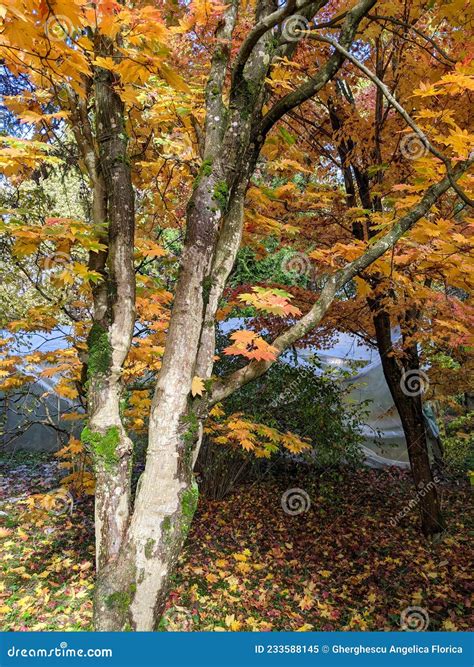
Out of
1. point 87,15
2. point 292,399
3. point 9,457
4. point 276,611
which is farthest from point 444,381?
point 9,457

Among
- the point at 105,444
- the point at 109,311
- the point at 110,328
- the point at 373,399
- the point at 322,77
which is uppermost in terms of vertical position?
the point at 322,77

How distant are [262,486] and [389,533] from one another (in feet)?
6.17

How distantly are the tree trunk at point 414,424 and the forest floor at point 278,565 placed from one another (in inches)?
12.7

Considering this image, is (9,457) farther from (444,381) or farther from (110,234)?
(444,381)

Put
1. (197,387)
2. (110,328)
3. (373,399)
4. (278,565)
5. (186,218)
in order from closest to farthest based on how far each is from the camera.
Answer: (197,387) < (186,218) < (110,328) < (278,565) < (373,399)

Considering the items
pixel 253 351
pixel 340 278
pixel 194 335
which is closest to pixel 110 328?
pixel 194 335

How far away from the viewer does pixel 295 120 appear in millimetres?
4875

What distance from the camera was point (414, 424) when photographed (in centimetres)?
497

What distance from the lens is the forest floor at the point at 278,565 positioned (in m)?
3.67

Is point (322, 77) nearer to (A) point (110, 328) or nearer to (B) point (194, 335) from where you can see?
(B) point (194, 335)

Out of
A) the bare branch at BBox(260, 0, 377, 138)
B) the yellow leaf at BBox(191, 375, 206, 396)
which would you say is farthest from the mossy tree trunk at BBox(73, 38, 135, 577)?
the bare branch at BBox(260, 0, 377, 138)

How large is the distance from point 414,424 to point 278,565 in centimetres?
219

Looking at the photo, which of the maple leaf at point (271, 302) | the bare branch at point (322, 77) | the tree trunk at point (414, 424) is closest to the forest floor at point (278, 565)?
the tree trunk at point (414, 424)

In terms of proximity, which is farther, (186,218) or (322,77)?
(322,77)
